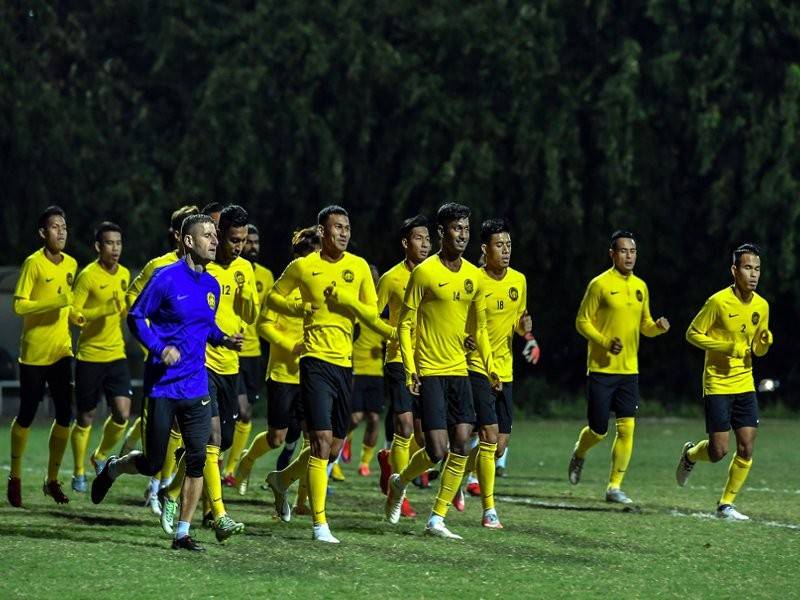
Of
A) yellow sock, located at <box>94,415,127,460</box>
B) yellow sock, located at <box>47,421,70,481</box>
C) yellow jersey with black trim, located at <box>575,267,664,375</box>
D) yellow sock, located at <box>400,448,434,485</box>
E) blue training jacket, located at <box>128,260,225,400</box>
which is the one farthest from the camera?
yellow jersey with black trim, located at <box>575,267,664,375</box>

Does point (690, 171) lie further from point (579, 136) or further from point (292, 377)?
point (292, 377)

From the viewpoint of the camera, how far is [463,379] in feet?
39.5

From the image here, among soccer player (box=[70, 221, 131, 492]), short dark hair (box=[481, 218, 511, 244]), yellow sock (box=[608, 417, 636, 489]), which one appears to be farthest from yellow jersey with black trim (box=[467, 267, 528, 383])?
soccer player (box=[70, 221, 131, 492])

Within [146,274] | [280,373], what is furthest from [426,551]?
[280,373]

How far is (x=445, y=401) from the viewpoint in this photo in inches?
471

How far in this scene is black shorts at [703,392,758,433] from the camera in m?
13.7

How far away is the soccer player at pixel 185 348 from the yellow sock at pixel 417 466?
6.32ft

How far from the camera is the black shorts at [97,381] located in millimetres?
14492

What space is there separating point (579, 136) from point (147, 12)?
7.79 m

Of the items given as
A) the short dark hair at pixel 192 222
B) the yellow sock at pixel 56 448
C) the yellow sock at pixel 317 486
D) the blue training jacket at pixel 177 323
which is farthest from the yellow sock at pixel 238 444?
the short dark hair at pixel 192 222

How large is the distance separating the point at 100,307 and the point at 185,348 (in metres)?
3.92

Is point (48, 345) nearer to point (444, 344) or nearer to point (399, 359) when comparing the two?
point (399, 359)

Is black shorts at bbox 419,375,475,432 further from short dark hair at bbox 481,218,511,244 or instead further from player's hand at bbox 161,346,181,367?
player's hand at bbox 161,346,181,367

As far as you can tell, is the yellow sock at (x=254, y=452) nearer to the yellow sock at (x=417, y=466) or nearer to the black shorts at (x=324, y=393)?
the yellow sock at (x=417, y=466)
